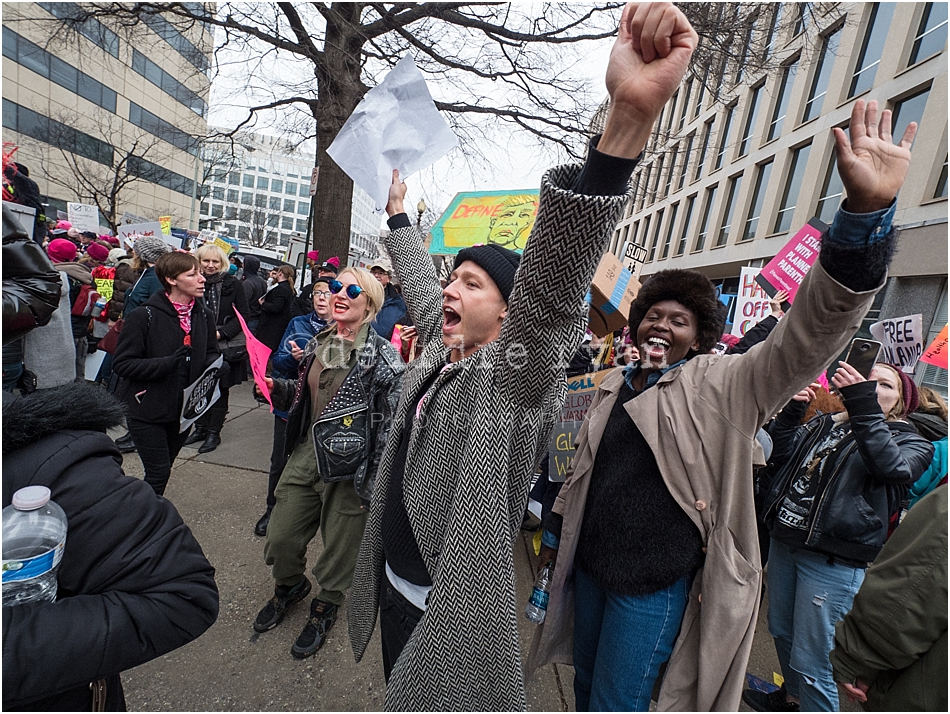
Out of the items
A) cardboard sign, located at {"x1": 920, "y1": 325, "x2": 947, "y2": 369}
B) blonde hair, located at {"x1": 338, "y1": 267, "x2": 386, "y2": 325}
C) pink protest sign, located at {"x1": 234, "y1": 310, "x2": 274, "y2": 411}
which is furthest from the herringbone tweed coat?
cardboard sign, located at {"x1": 920, "y1": 325, "x2": 947, "y2": 369}

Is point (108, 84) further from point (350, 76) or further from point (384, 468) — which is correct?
point (384, 468)

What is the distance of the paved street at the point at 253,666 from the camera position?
6.90ft

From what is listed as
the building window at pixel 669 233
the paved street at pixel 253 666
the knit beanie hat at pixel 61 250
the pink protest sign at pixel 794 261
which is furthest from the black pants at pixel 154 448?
the building window at pixel 669 233

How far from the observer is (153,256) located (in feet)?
15.9

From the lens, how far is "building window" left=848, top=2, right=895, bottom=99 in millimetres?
11992

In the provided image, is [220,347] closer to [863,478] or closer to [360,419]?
[360,419]

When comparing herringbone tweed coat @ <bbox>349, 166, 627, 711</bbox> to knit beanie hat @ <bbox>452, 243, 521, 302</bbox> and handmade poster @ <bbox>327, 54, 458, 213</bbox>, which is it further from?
handmade poster @ <bbox>327, 54, 458, 213</bbox>

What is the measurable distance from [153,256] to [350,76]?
3.33 meters

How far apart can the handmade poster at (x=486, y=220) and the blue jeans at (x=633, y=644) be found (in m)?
3.26

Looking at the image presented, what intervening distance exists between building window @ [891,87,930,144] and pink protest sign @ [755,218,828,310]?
36.4 ft

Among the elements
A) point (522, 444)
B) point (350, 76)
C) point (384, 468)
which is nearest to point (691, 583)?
point (522, 444)

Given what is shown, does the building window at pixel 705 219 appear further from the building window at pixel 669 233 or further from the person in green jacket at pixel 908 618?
the person in green jacket at pixel 908 618

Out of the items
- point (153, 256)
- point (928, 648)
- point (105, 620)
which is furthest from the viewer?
point (153, 256)

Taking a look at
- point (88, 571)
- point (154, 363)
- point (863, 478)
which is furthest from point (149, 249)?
point (863, 478)
